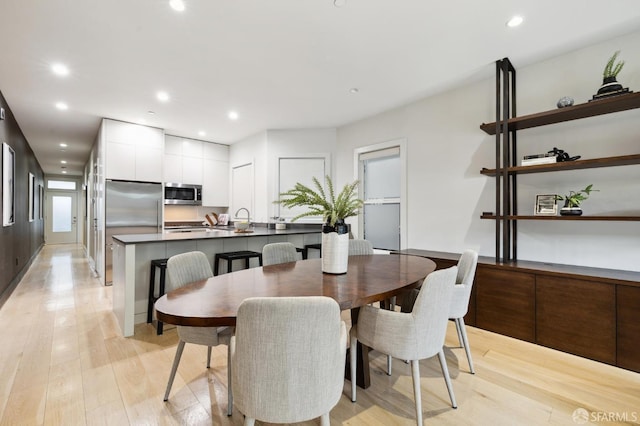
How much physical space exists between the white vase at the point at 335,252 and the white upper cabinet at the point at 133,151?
425 centimetres

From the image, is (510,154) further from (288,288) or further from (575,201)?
(288,288)

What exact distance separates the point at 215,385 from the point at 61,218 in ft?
40.3

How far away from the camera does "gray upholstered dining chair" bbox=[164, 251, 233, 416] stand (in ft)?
5.56

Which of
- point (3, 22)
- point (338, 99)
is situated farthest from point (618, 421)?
point (3, 22)

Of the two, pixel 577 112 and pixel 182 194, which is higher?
pixel 577 112

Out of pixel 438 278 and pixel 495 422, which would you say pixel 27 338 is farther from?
pixel 495 422

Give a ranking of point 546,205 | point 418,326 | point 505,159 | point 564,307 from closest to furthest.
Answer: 1. point 418,326
2. point 564,307
3. point 546,205
4. point 505,159

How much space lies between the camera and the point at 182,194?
5680 mm

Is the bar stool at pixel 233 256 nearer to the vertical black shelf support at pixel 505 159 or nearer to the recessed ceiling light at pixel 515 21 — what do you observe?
the vertical black shelf support at pixel 505 159

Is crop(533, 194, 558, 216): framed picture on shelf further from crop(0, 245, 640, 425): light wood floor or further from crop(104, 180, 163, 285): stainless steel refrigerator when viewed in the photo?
crop(104, 180, 163, 285): stainless steel refrigerator

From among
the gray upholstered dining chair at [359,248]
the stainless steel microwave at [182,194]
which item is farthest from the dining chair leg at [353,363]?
the stainless steel microwave at [182,194]

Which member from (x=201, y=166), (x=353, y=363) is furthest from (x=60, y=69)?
(x=353, y=363)

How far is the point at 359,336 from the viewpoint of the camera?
5.70 feet

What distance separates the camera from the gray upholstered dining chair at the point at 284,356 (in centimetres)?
102
